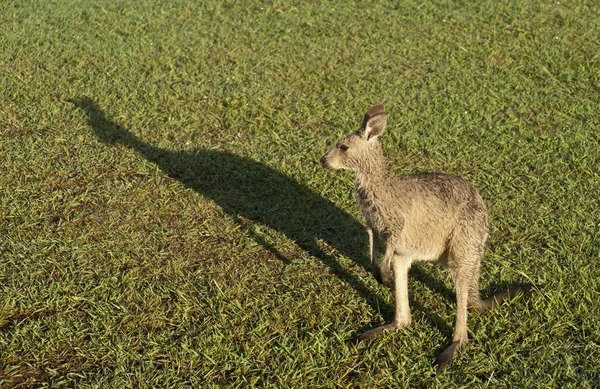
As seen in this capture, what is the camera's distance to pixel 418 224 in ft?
14.2

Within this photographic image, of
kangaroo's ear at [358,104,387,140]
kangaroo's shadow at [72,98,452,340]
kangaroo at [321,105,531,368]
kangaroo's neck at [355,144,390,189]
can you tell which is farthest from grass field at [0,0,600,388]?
kangaroo's ear at [358,104,387,140]

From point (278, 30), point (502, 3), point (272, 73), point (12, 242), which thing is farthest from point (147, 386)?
point (502, 3)

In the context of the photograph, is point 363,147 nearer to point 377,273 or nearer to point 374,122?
point 374,122

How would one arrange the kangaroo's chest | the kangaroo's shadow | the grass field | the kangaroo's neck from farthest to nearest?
the kangaroo's shadow
the kangaroo's neck
the kangaroo's chest
the grass field

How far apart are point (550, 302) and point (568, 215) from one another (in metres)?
1.30

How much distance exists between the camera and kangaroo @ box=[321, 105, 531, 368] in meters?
4.25

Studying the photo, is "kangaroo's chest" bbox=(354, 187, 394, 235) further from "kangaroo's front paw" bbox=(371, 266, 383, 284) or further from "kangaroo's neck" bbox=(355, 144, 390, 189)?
"kangaroo's front paw" bbox=(371, 266, 383, 284)

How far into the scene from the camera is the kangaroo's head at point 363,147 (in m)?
4.42

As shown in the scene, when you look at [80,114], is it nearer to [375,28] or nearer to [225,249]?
[225,249]

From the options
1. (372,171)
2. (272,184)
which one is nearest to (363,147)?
(372,171)

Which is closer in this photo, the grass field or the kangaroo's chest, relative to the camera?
the grass field

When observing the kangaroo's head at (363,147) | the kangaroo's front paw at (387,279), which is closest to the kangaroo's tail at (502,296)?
the kangaroo's front paw at (387,279)

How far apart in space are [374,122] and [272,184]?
192cm

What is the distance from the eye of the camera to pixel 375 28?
9.68 meters
